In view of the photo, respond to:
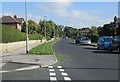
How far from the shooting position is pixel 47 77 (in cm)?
1200

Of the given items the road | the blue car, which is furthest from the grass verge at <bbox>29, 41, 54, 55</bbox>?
the road

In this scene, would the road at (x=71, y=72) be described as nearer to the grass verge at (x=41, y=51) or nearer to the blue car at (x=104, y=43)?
the grass verge at (x=41, y=51)

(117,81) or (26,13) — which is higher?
(26,13)

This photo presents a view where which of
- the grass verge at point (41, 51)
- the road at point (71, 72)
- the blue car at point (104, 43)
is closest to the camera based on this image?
the road at point (71, 72)

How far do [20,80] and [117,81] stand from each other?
3.47 m

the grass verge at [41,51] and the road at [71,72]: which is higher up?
the road at [71,72]

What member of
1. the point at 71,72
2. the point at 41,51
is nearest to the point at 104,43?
the point at 41,51

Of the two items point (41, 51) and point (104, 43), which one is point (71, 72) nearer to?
point (41, 51)

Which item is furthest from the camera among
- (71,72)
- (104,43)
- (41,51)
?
(104,43)

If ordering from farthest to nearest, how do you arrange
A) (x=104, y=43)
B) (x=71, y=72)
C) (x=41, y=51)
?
(x=104, y=43) → (x=41, y=51) → (x=71, y=72)

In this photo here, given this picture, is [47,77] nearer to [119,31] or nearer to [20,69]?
[20,69]

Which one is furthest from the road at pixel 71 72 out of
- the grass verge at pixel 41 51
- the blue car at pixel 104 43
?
the blue car at pixel 104 43

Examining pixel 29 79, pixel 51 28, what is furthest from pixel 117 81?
pixel 51 28

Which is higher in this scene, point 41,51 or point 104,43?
point 104,43
